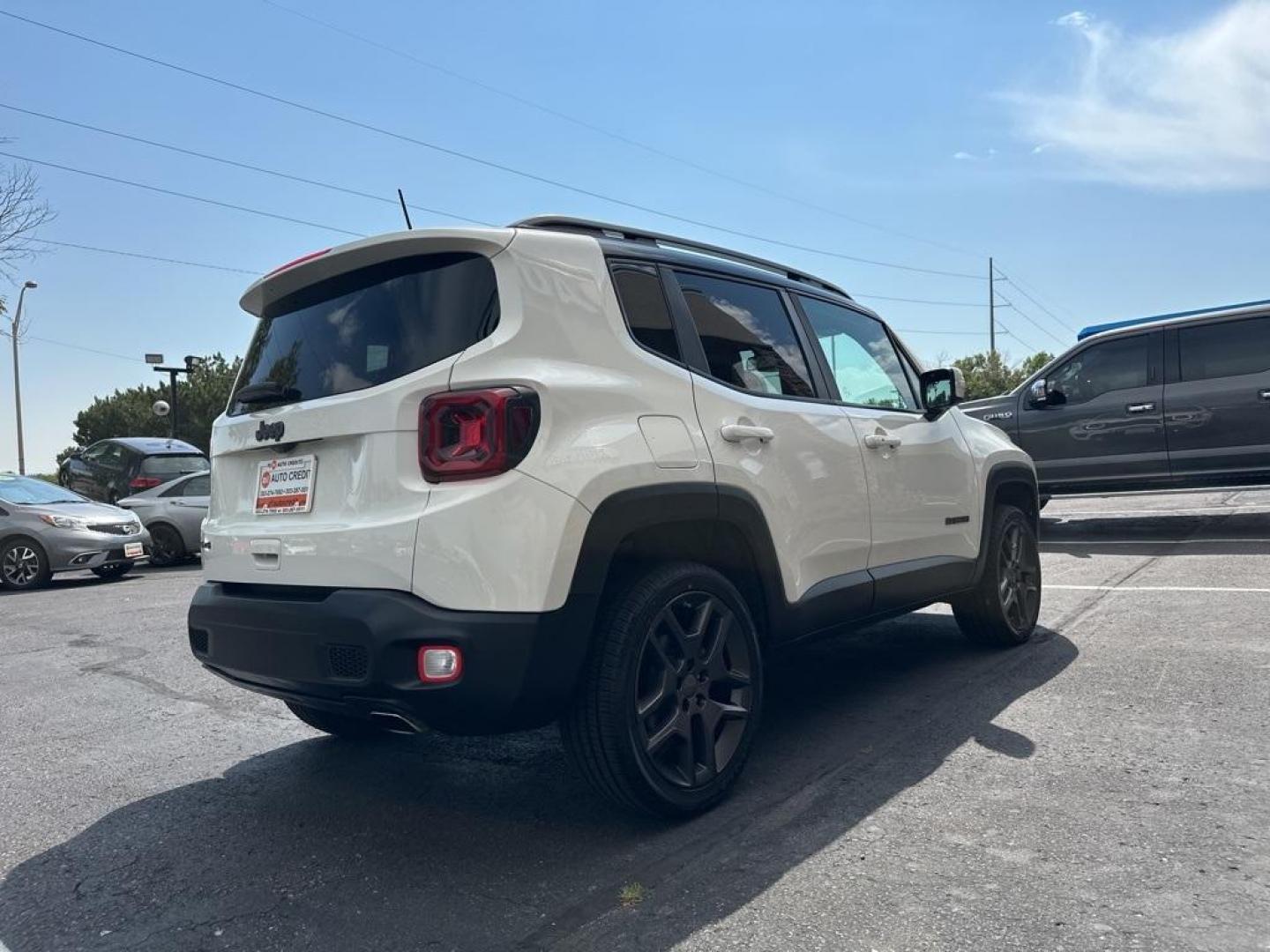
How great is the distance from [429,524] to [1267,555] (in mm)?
7769

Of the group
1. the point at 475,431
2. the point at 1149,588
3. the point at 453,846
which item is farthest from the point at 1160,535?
the point at 475,431

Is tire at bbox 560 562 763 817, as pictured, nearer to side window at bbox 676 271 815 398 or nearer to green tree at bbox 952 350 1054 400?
side window at bbox 676 271 815 398

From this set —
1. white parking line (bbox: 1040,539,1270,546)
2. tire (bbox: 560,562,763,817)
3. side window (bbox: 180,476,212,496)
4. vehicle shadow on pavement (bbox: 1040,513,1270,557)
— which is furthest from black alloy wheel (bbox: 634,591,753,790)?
side window (bbox: 180,476,212,496)

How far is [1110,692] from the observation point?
422cm

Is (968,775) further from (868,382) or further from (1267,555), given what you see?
(1267,555)

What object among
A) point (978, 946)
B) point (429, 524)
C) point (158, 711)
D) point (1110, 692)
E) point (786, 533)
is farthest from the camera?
point (158, 711)

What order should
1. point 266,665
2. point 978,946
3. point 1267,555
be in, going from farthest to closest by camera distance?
point 1267,555 < point 266,665 < point 978,946

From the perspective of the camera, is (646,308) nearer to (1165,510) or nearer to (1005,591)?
(1005,591)

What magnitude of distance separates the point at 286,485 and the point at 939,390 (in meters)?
3.18

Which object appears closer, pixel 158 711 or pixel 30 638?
pixel 158 711

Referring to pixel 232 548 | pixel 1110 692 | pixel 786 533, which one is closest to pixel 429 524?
pixel 232 548

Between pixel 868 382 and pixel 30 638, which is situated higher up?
pixel 868 382

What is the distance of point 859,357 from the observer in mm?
4445

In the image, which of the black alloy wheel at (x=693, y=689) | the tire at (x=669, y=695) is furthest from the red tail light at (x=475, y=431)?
the black alloy wheel at (x=693, y=689)
